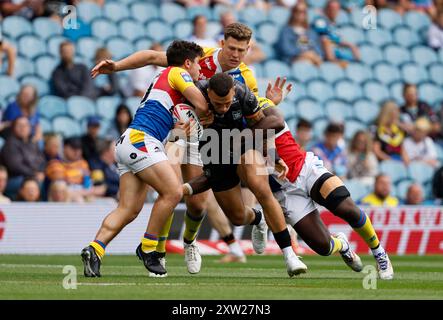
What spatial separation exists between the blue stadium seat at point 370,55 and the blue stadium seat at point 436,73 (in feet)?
4.02

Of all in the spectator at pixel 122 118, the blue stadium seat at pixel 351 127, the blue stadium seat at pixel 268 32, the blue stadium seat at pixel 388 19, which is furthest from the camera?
the blue stadium seat at pixel 388 19

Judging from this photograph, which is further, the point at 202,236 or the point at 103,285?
the point at 202,236

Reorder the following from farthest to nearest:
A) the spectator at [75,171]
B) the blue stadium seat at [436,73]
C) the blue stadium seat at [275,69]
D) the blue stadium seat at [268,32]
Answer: the blue stadium seat at [436,73]
the blue stadium seat at [268,32]
the blue stadium seat at [275,69]
the spectator at [75,171]

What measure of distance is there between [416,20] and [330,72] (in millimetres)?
3483

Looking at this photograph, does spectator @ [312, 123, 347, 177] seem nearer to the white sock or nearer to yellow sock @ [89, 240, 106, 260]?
the white sock

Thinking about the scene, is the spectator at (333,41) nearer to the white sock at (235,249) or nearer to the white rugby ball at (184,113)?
the white sock at (235,249)

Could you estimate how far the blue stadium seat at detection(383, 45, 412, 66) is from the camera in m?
25.3

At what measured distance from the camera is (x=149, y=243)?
37.0 ft

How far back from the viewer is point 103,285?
9.83 meters

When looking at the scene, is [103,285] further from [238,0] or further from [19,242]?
[238,0]

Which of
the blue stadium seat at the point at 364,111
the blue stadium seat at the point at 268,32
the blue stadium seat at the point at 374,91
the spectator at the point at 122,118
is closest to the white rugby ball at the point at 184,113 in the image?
the spectator at the point at 122,118

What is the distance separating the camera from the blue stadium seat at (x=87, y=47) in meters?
21.2
